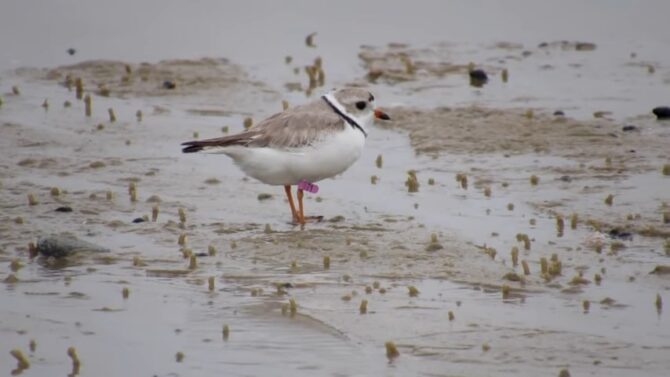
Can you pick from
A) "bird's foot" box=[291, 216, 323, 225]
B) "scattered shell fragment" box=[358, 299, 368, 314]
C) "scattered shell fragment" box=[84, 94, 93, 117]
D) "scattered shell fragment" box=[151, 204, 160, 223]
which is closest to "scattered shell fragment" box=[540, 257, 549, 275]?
"scattered shell fragment" box=[358, 299, 368, 314]

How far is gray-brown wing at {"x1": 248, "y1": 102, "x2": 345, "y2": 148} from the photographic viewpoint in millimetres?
11602

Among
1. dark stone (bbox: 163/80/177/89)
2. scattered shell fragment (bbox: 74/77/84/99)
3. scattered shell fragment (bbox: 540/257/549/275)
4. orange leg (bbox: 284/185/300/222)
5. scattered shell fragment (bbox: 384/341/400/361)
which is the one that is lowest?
scattered shell fragment (bbox: 384/341/400/361)

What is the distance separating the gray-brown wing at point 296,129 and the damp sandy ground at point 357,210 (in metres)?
0.78

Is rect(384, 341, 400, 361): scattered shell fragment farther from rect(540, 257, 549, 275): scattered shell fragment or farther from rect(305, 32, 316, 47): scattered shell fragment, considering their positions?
rect(305, 32, 316, 47): scattered shell fragment

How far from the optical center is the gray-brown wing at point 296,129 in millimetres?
11602

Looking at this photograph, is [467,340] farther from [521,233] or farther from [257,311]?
[521,233]

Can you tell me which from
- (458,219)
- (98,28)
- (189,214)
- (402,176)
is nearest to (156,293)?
(189,214)

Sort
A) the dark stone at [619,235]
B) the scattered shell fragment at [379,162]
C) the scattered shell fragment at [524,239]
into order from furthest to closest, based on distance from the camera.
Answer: the scattered shell fragment at [379,162] → the dark stone at [619,235] → the scattered shell fragment at [524,239]

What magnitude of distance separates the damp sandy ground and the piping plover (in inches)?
18.6

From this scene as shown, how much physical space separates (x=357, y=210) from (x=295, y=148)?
1.09 meters

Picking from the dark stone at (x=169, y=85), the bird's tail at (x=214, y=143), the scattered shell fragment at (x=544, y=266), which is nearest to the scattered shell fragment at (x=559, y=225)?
the scattered shell fragment at (x=544, y=266)

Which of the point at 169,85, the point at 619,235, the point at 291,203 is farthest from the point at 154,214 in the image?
the point at 169,85

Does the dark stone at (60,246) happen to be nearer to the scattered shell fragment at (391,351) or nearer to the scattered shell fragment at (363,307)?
the scattered shell fragment at (363,307)

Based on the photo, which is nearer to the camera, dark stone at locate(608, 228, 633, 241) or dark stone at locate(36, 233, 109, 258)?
dark stone at locate(36, 233, 109, 258)
